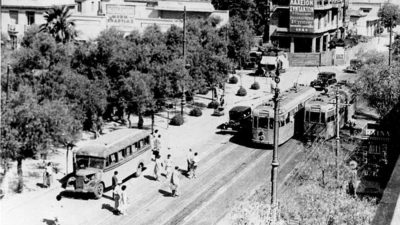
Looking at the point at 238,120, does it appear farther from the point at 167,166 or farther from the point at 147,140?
the point at 167,166

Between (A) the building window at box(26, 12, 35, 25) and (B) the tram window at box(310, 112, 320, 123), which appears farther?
(A) the building window at box(26, 12, 35, 25)

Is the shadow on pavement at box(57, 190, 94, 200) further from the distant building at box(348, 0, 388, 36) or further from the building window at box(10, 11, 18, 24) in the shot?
Result: the distant building at box(348, 0, 388, 36)

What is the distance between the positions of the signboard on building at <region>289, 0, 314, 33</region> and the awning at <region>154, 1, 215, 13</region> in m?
10.6

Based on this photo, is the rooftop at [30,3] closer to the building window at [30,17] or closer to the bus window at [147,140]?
the building window at [30,17]

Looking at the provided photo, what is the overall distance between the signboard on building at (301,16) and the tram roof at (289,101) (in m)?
32.6

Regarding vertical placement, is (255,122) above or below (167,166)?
above

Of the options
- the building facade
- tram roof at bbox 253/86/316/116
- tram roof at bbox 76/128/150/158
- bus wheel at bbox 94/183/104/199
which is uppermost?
the building facade

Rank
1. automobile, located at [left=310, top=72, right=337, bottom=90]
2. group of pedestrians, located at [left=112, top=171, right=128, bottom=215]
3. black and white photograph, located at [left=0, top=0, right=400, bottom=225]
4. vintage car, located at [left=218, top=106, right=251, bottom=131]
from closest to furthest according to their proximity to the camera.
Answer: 1. black and white photograph, located at [left=0, top=0, right=400, bottom=225]
2. group of pedestrians, located at [left=112, top=171, right=128, bottom=215]
3. vintage car, located at [left=218, top=106, right=251, bottom=131]
4. automobile, located at [left=310, top=72, right=337, bottom=90]

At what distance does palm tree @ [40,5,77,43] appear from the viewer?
52.3 meters

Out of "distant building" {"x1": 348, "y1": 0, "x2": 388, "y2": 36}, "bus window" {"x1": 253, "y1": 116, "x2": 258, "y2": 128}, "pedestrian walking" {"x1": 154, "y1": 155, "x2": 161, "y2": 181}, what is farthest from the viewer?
"distant building" {"x1": 348, "y1": 0, "x2": 388, "y2": 36}

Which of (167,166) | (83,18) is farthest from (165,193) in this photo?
(83,18)

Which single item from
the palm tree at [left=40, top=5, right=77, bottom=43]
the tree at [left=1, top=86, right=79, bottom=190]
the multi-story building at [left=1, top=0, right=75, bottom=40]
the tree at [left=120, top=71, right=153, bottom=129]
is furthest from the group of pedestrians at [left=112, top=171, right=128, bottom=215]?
the multi-story building at [left=1, top=0, right=75, bottom=40]

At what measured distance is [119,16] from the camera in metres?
55.7

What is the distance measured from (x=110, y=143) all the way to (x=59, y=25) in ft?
87.4
